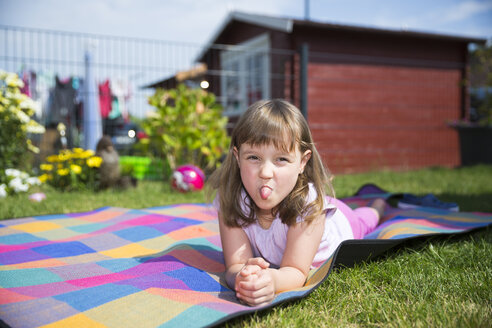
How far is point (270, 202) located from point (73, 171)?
3.46 m

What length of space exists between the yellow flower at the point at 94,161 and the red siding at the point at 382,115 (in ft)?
13.3

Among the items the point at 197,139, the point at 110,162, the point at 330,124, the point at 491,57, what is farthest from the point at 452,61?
the point at 110,162

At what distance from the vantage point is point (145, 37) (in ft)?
18.0

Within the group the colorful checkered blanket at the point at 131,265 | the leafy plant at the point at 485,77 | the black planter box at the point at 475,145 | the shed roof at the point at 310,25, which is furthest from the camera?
the black planter box at the point at 475,145

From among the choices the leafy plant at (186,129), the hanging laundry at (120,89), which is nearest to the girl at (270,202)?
the leafy plant at (186,129)

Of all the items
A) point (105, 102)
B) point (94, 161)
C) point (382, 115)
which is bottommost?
point (94, 161)

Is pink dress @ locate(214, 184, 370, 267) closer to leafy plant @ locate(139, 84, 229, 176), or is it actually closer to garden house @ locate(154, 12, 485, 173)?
leafy plant @ locate(139, 84, 229, 176)

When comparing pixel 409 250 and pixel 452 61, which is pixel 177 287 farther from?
pixel 452 61

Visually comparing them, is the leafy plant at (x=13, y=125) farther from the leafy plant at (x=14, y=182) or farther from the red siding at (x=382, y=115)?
the red siding at (x=382, y=115)

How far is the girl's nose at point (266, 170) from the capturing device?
1.47 metres

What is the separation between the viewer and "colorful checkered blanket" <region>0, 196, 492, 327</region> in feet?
4.16

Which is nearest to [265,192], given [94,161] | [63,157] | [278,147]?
[278,147]

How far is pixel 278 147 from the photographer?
150cm

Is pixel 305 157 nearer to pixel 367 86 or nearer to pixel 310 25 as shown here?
pixel 310 25
